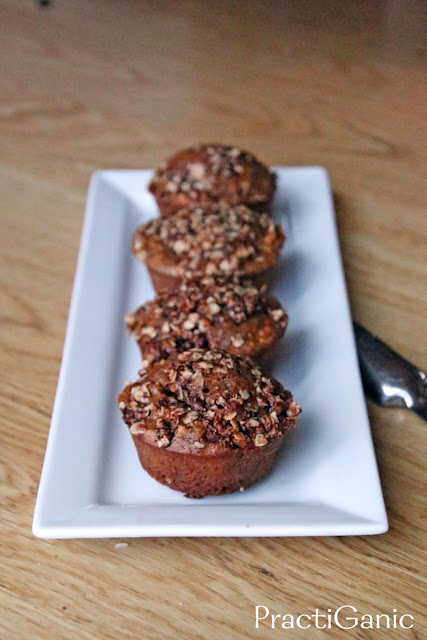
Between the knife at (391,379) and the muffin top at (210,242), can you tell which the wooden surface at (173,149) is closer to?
the knife at (391,379)

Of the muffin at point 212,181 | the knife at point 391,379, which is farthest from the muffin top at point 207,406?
the muffin at point 212,181

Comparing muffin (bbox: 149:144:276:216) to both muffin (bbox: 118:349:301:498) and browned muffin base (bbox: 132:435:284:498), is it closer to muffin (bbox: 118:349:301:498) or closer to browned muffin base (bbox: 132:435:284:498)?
muffin (bbox: 118:349:301:498)

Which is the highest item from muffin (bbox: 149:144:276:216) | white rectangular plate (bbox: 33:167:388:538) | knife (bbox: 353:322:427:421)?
muffin (bbox: 149:144:276:216)

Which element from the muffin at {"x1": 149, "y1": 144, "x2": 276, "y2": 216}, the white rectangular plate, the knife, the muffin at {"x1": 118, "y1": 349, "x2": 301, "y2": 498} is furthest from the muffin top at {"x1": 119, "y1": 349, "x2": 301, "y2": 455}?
the muffin at {"x1": 149, "y1": 144, "x2": 276, "y2": 216}

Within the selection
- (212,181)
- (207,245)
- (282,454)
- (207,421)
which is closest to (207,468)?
(207,421)

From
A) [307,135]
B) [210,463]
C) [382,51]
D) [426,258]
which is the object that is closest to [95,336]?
[210,463]

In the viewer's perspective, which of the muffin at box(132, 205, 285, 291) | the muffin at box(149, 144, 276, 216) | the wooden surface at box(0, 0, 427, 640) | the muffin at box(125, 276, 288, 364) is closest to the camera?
the wooden surface at box(0, 0, 427, 640)
